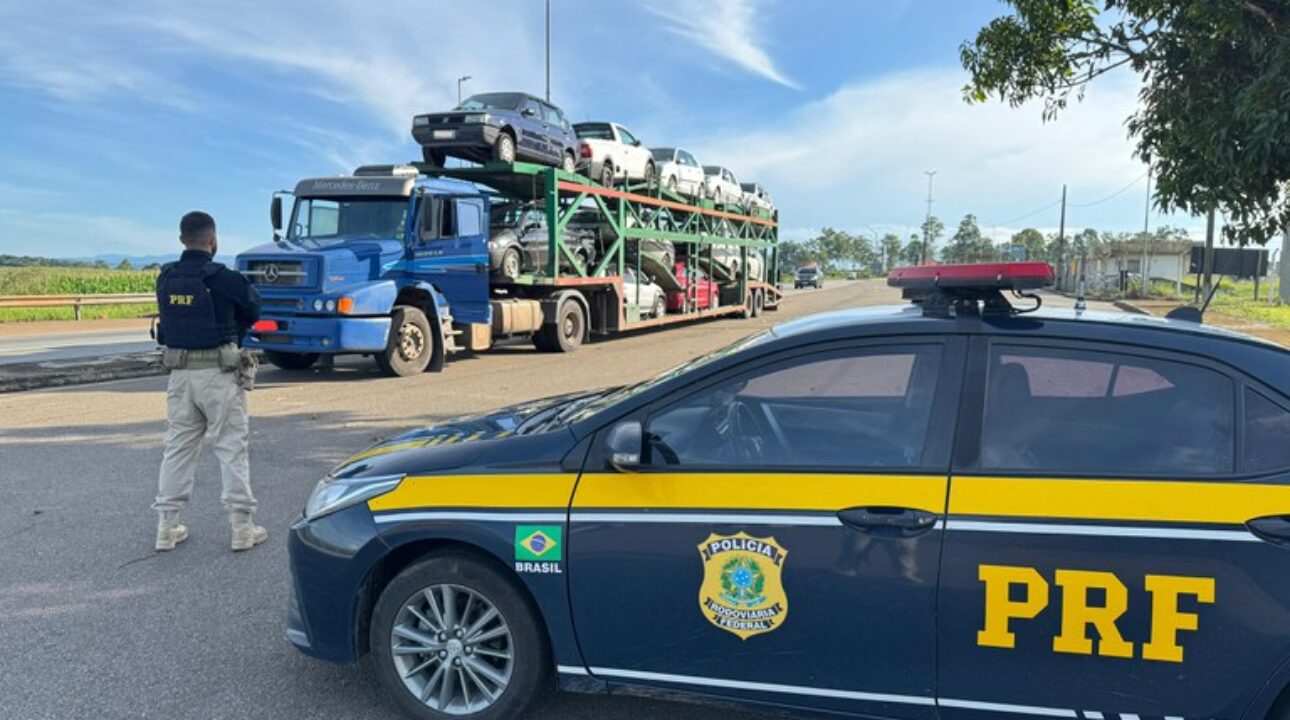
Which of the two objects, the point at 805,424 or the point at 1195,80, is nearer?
the point at 805,424

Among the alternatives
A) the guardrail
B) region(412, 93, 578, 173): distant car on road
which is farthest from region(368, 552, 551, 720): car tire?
the guardrail

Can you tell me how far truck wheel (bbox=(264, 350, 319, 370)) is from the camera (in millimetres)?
12305

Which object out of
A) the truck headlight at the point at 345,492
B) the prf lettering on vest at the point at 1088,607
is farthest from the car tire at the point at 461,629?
the prf lettering on vest at the point at 1088,607

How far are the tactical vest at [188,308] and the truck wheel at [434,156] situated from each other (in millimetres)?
9879

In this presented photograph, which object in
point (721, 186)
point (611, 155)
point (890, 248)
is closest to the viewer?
point (611, 155)

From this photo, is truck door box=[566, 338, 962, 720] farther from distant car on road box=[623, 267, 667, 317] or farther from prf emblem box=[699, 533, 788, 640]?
distant car on road box=[623, 267, 667, 317]

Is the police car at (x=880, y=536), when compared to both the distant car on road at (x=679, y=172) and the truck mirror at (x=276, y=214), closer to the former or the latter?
the truck mirror at (x=276, y=214)

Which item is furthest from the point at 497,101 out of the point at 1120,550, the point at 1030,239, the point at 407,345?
the point at 1030,239

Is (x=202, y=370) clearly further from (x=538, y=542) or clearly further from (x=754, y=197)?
(x=754, y=197)

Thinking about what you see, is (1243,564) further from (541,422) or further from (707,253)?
(707,253)

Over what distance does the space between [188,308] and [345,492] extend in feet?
7.03

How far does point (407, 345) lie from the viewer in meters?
11.5

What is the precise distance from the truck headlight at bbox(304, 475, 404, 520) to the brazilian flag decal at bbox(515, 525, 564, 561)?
20.5 inches

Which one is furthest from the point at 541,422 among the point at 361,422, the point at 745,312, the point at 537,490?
the point at 745,312
